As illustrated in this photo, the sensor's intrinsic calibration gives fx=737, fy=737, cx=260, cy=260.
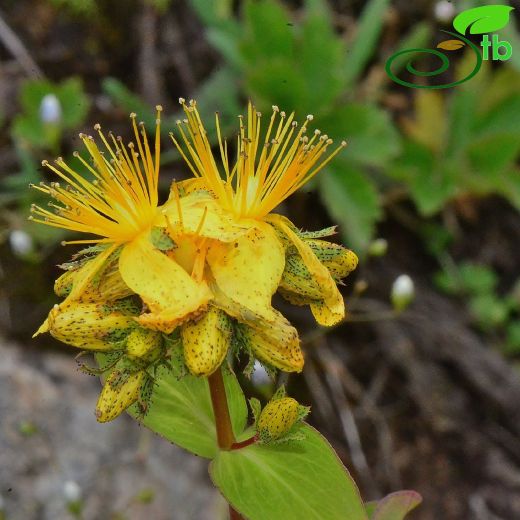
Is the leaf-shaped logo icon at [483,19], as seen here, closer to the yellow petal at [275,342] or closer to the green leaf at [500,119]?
the green leaf at [500,119]

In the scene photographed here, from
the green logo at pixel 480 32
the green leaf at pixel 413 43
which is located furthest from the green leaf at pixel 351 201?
the green leaf at pixel 413 43

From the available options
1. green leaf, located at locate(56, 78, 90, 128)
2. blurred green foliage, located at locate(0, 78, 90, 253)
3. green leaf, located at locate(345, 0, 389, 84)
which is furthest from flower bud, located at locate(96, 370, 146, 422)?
green leaf, located at locate(345, 0, 389, 84)

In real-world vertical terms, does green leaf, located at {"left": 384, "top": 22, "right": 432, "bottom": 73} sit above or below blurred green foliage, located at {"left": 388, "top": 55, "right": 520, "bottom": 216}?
above

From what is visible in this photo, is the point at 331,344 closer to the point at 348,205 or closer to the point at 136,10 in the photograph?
the point at 348,205

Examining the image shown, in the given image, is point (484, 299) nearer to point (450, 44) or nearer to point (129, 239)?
point (450, 44)

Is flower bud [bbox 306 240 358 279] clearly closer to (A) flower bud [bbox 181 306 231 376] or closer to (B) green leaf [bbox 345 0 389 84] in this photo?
(A) flower bud [bbox 181 306 231 376]

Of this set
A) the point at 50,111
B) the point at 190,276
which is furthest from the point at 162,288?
the point at 50,111

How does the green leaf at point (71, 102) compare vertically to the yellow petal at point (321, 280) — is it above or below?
below
